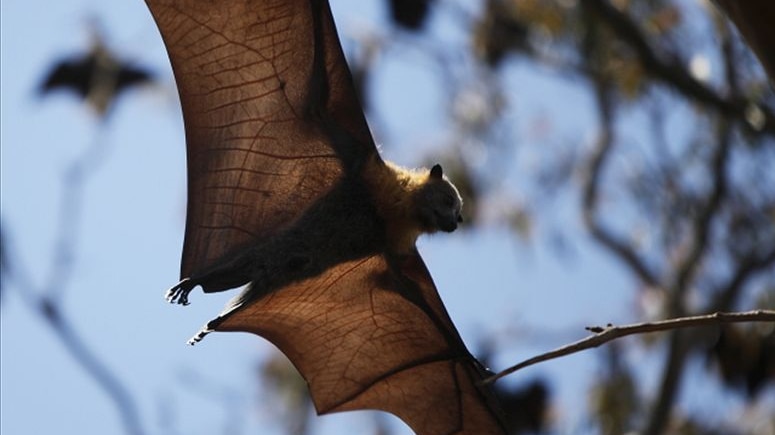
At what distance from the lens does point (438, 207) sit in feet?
15.4

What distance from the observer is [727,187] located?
11.1m

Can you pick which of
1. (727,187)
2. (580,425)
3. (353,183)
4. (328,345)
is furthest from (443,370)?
(727,187)

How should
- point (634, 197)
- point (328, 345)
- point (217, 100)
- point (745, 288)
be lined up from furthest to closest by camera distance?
point (634, 197) → point (745, 288) → point (328, 345) → point (217, 100)

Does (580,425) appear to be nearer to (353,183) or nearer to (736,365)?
(736,365)

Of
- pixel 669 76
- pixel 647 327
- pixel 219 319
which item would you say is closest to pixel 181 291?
pixel 219 319

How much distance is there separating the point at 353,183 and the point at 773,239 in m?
7.62

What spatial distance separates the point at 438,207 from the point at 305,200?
54 centimetres

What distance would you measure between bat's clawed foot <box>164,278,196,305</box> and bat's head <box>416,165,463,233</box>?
3.27ft

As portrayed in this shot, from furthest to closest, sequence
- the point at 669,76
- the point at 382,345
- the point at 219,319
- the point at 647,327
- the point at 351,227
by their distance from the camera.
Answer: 1. the point at 669,76
2. the point at 382,345
3. the point at 351,227
4. the point at 219,319
5. the point at 647,327

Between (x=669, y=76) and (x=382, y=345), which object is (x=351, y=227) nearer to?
(x=382, y=345)

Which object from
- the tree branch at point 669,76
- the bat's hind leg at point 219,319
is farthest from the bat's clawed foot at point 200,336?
the tree branch at point 669,76

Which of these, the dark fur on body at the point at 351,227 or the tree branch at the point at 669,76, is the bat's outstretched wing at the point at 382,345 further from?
the tree branch at the point at 669,76

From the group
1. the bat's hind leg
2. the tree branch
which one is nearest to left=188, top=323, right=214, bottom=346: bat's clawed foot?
the bat's hind leg

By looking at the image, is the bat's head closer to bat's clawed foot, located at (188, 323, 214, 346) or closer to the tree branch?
bat's clawed foot, located at (188, 323, 214, 346)
